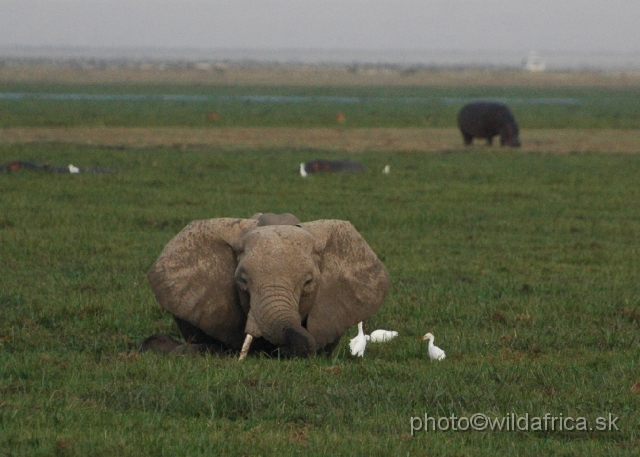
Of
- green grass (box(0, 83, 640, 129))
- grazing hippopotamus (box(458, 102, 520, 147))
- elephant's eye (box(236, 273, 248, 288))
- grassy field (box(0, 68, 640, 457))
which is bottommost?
green grass (box(0, 83, 640, 129))

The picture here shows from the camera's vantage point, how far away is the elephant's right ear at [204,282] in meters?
9.30

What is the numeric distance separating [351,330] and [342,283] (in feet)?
5.08

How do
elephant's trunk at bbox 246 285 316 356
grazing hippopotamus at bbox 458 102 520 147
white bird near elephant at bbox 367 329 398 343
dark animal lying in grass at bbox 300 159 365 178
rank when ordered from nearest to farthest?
elephant's trunk at bbox 246 285 316 356
white bird near elephant at bbox 367 329 398 343
dark animal lying in grass at bbox 300 159 365 178
grazing hippopotamus at bbox 458 102 520 147

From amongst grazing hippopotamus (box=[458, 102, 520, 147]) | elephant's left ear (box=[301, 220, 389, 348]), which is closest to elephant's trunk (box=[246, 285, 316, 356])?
elephant's left ear (box=[301, 220, 389, 348])

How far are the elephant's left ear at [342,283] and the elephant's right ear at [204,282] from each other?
0.68 metres

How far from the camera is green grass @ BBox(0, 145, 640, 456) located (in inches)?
272

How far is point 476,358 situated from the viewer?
372 inches

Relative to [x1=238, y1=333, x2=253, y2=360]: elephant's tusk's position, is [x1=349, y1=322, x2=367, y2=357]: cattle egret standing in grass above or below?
below

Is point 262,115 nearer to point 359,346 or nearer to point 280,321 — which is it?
point 359,346

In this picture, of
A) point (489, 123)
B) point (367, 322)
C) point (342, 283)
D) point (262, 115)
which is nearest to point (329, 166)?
point (489, 123)

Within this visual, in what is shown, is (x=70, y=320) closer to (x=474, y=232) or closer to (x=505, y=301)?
(x=505, y=301)

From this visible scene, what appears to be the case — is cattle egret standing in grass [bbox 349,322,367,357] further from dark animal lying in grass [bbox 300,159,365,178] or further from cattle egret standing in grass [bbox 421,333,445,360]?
dark animal lying in grass [bbox 300,159,365,178]

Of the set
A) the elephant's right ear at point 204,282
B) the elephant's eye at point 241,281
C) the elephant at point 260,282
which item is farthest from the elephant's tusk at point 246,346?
the elephant's right ear at point 204,282

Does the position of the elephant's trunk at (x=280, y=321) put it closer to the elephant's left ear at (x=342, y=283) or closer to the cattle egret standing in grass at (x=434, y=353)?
the elephant's left ear at (x=342, y=283)
